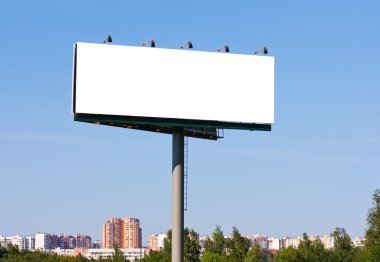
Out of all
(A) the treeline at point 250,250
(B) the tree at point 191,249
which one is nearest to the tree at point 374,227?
(A) the treeline at point 250,250

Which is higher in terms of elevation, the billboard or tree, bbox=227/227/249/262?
the billboard

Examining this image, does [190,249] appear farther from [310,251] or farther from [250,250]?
[310,251]

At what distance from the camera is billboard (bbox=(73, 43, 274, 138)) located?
1486 inches

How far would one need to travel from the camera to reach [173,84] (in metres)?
38.9

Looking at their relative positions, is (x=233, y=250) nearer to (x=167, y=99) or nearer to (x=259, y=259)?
(x=259, y=259)

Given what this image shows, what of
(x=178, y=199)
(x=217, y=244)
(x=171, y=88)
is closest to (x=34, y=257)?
(x=217, y=244)

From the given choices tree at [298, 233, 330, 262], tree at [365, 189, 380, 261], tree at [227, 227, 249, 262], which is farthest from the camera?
tree at [298, 233, 330, 262]

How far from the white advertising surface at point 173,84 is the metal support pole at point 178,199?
144cm

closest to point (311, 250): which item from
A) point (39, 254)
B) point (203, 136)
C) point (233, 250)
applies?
point (233, 250)

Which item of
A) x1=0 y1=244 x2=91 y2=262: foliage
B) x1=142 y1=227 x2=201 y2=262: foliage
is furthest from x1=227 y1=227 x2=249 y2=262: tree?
x1=0 y1=244 x2=91 y2=262: foliage

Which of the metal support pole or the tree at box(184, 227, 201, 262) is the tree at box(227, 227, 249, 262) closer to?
the tree at box(184, 227, 201, 262)

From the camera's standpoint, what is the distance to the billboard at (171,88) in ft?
124

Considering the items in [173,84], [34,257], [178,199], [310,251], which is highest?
[173,84]

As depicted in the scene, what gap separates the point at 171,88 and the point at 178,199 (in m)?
4.87
